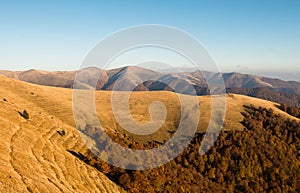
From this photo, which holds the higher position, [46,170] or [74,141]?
[46,170]

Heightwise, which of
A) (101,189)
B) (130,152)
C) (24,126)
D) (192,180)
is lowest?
(192,180)

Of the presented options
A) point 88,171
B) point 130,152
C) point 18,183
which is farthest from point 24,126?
point 130,152

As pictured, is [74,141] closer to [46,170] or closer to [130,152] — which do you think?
[130,152]

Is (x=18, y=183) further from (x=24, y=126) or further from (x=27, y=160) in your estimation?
(x=24, y=126)

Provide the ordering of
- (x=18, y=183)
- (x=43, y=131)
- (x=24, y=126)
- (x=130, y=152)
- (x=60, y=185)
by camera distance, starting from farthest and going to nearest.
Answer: (x=130, y=152), (x=43, y=131), (x=24, y=126), (x=60, y=185), (x=18, y=183)

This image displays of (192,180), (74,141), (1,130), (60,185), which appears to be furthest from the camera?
(192,180)

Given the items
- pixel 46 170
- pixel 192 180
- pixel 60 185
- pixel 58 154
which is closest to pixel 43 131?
pixel 58 154

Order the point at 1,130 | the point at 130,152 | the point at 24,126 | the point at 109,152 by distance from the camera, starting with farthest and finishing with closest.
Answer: the point at 130,152, the point at 109,152, the point at 24,126, the point at 1,130

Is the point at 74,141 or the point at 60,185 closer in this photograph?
the point at 60,185

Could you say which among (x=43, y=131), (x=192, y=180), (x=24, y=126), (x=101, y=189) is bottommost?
(x=192, y=180)
